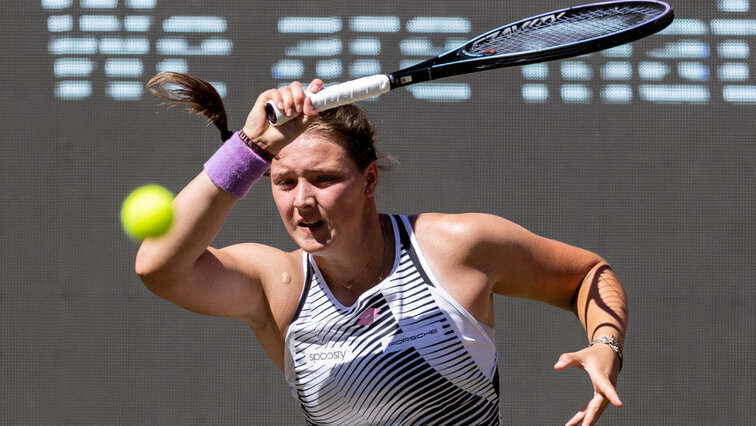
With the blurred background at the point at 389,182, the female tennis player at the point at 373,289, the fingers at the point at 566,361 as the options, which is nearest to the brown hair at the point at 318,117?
the female tennis player at the point at 373,289

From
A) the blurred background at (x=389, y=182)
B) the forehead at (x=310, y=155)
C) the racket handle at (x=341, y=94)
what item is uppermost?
the racket handle at (x=341, y=94)

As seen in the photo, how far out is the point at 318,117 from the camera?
1705mm

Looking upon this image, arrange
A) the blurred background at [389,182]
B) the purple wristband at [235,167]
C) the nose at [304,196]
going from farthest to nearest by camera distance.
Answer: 1. the blurred background at [389,182]
2. the nose at [304,196]
3. the purple wristband at [235,167]

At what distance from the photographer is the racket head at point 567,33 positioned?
1.63 m

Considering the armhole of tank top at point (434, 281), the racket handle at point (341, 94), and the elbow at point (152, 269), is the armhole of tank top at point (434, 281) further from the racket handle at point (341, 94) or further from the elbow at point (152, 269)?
the elbow at point (152, 269)

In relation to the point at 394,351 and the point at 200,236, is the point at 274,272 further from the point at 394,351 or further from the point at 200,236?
the point at 200,236

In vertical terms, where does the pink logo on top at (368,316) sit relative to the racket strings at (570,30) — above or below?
below

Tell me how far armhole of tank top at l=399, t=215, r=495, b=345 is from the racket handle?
16.4 inches

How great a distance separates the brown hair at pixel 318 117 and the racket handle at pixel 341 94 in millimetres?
195

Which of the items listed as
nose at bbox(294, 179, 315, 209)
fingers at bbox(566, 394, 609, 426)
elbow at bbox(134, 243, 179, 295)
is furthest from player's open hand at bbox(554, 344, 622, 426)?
elbow at bbox(134, 243, 179, 295)

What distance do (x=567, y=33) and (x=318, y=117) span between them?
541 millimetres

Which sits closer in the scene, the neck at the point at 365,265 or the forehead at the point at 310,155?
the forehead at the point at 310,155

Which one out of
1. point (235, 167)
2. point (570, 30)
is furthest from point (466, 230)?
point (235, 167)

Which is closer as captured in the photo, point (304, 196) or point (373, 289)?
point (304, 196)
